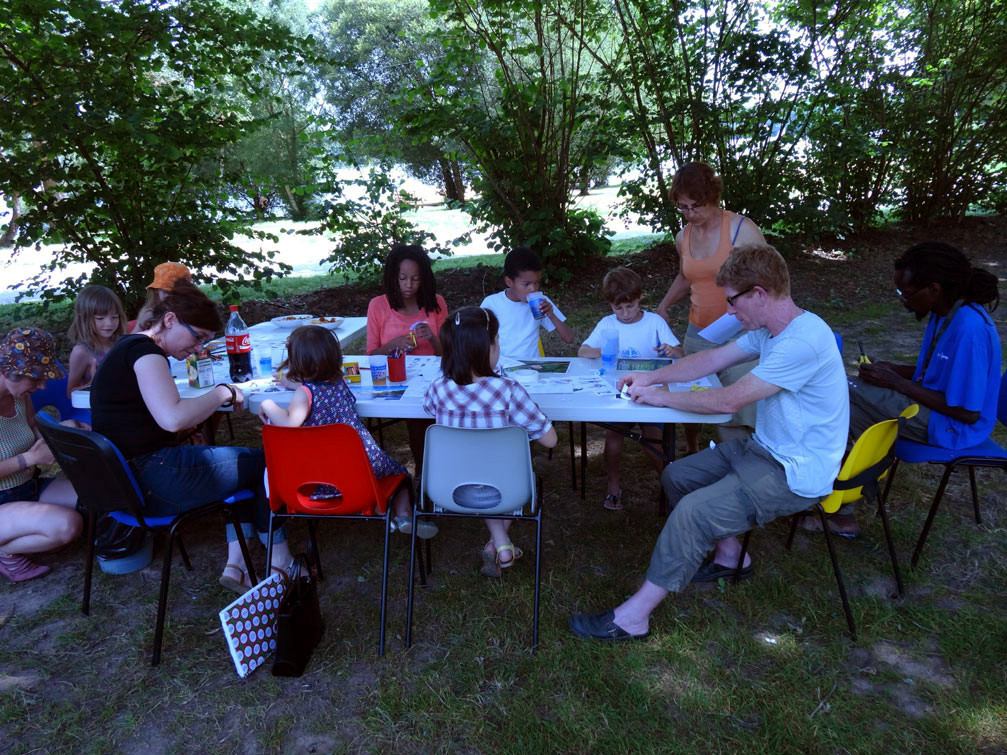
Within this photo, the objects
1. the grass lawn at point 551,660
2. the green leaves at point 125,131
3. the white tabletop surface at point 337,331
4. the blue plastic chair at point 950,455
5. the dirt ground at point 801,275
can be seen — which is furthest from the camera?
the dirt ground at point 801,275

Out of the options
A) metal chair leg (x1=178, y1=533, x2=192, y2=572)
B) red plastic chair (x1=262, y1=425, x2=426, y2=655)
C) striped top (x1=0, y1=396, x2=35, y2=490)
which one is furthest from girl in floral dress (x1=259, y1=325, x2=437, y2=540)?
striped top (x1=0, y1=396, x2=35, y2=490)

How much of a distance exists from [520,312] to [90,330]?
222cm

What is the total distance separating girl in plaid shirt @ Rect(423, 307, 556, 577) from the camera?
7.59 ft

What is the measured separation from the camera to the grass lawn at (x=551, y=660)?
2.00m

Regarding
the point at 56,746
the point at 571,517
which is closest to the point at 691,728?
the point at 571,517

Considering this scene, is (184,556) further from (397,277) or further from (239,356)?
(397,277)

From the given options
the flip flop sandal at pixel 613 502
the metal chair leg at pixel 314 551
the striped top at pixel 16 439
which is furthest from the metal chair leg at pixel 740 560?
the striped top at pixel 16 439

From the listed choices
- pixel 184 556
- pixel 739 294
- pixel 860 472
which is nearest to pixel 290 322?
pixel 184 556

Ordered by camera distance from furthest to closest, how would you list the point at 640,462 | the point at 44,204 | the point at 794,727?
the point at 44,204, the point at 640,462, the point at 794,727

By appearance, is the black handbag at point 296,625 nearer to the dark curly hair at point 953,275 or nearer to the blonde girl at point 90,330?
the blonde girl at point 90,330

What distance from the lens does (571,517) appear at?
131 inches

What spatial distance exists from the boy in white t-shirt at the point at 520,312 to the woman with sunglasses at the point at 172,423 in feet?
4.68

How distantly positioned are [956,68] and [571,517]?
789 centimetres

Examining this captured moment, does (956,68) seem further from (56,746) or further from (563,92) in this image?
(56,746)
